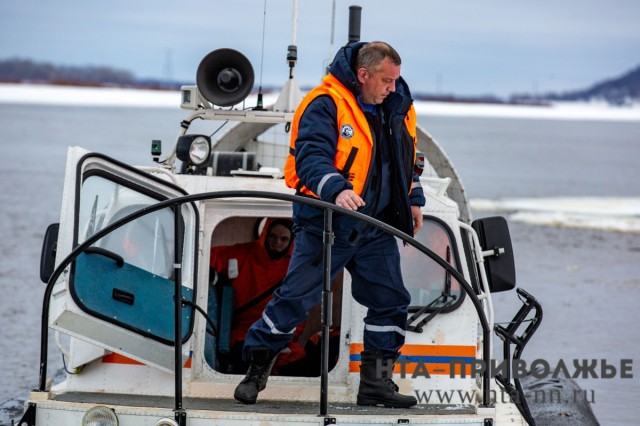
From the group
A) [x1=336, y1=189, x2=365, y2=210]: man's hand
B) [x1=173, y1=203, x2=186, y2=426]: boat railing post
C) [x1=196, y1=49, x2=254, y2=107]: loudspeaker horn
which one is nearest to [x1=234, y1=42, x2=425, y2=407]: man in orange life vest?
Answer: [x1=336, y1=189, x2=365, y2=210]: man's hand

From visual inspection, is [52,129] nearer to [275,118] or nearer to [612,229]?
[612,229]

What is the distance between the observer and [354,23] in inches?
286

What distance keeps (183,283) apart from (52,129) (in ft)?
208

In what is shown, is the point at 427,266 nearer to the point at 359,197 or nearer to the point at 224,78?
the point at 359,197

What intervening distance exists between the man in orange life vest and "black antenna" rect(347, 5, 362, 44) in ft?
7.45

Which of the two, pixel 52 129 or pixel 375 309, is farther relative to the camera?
pixel 52 129

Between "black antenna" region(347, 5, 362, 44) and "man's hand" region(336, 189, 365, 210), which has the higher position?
"black antenna" region(347, 5, 362, 44)

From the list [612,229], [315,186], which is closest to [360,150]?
[315,186]

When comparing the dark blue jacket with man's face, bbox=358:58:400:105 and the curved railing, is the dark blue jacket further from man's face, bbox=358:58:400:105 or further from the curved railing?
the curved railing

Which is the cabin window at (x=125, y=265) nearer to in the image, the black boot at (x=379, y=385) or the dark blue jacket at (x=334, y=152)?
the dark blue jacket at (x=334, y=152)

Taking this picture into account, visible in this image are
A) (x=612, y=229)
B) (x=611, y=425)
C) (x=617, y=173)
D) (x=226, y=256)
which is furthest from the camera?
(x=617, y=173)

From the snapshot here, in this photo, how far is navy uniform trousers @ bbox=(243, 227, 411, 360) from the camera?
4887 millimetres

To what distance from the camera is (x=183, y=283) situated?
550 cm

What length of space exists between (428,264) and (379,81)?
1371 mm
